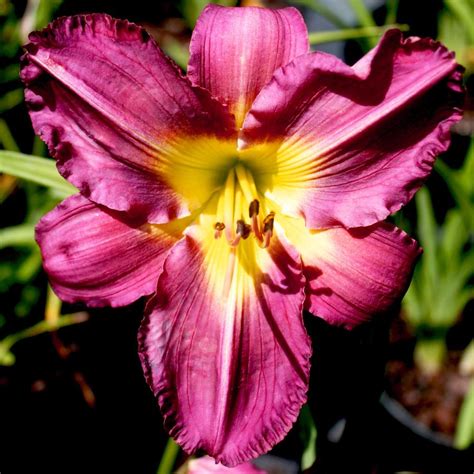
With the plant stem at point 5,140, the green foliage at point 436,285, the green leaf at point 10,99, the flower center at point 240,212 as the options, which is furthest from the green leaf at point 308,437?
the green leaf at point 10,99

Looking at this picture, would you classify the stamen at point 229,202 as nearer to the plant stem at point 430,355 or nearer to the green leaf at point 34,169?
the green leaf at point 34,169

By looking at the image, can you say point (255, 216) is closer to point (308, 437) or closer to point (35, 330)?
point (308, 437)

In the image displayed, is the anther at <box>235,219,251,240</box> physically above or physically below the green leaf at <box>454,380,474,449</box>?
above

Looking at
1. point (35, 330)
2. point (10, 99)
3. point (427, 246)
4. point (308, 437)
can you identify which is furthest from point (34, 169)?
point (427, 246)

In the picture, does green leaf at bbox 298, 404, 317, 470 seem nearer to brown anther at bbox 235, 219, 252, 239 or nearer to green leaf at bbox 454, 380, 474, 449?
brown anther at bbox 235, 219, 252, 239

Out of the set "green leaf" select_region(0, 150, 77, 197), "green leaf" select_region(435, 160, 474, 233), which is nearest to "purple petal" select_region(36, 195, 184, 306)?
"green leaf" select_region(0, 150, 77, 197)

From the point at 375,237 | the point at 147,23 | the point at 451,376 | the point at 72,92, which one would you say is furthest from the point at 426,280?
the point at 147,23

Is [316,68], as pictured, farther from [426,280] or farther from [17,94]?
[17,94]

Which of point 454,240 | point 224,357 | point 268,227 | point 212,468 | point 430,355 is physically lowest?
point 430,355
